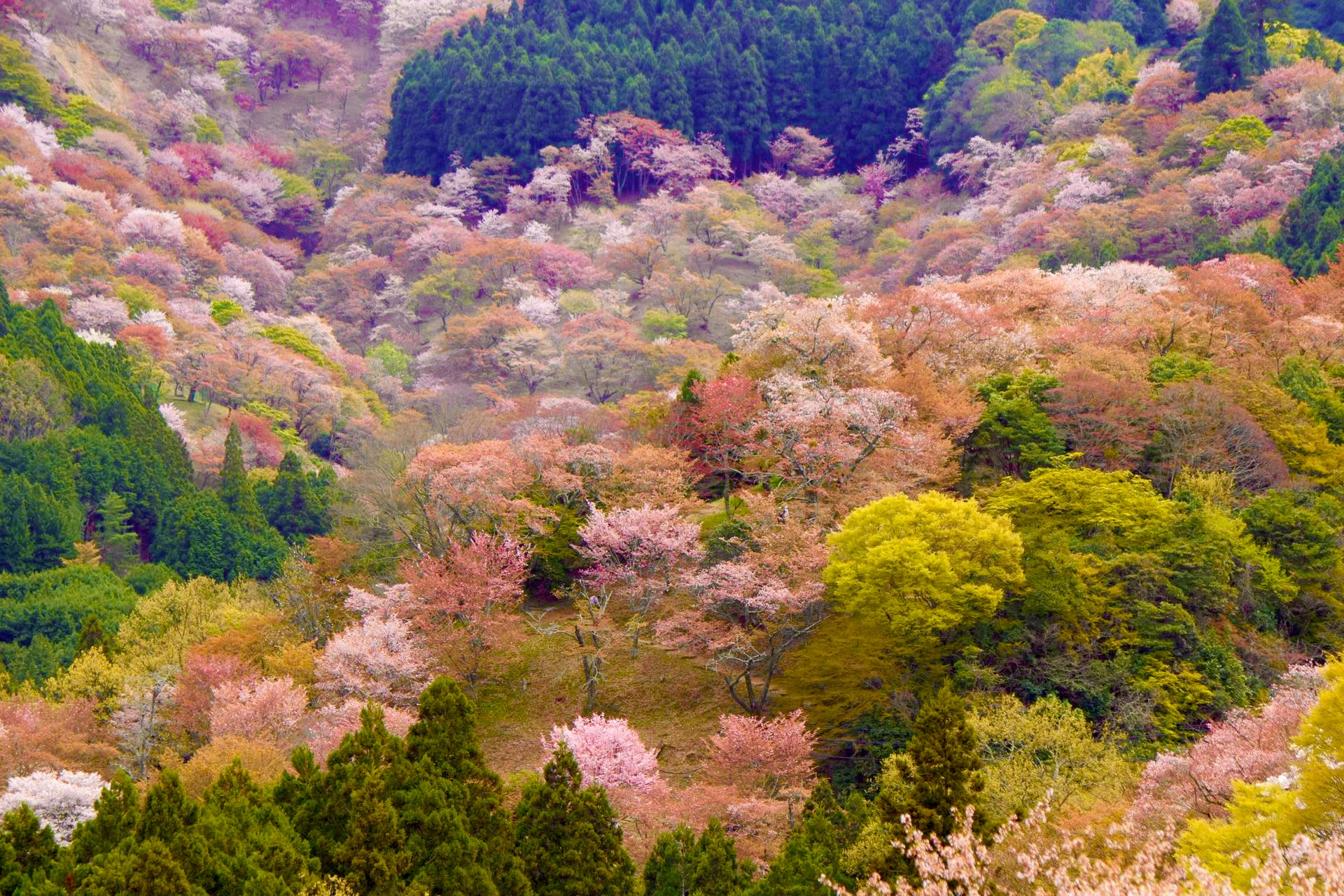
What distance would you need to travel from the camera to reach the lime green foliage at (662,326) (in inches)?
2611

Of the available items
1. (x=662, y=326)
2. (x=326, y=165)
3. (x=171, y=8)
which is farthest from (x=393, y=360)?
(x=171, y=8)

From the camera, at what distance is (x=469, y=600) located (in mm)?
32156

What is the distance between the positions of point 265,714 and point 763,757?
1343 centimetres

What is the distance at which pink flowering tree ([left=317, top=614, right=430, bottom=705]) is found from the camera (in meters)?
30.9

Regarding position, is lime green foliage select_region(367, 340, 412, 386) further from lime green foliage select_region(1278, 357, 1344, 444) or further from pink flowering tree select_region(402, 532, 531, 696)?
lime green foliage select_region(1278, 357, 1344, 444)

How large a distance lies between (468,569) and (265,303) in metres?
55.1

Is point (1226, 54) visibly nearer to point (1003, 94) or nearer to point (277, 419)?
point (1003, 94)

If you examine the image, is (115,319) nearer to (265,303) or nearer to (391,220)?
(265,303)

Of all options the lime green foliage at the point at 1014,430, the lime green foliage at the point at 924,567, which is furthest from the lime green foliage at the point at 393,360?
the lime green foliage at the point at 924,567

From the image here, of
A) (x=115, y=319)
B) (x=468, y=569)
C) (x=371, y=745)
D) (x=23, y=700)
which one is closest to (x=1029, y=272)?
(x=468, y=569)

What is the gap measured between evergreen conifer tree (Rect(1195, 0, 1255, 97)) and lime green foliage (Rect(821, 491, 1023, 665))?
53197 mm

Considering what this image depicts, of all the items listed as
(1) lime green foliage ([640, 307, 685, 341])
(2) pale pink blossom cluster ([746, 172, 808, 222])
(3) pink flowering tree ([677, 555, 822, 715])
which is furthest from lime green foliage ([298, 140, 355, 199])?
(3) pink flowering tree ([677, 555, 822, 715])

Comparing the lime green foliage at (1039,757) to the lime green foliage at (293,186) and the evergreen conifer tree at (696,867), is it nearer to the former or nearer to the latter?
the evergreen conifer tree at (696,867)

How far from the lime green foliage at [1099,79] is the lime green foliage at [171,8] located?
76.7 meters
